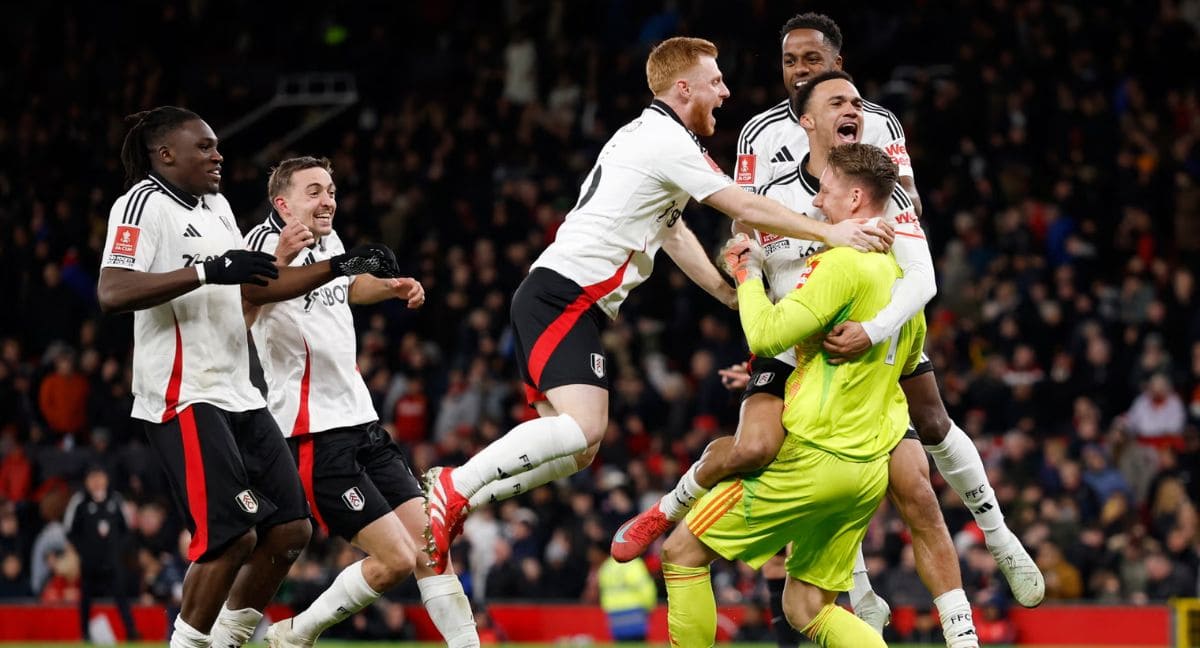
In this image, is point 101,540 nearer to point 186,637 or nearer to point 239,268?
point 186,637

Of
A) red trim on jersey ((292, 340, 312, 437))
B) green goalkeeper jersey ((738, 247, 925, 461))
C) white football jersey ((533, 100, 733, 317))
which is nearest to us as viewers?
green goalkeeper jersey ((738, 247, 925, 461))

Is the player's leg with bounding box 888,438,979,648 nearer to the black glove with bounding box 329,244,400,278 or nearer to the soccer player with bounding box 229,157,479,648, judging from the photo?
the soccer player with bounding box 229,157,479,648

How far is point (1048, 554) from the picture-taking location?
15.6 meters

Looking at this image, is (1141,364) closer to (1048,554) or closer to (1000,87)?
(1048,554)

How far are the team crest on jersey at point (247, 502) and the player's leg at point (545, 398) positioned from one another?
0.84 meters

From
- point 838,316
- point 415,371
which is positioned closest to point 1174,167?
point 415,371

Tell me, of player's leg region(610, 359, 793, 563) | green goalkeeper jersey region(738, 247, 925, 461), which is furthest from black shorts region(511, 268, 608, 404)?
green goalkeeper jersey region(738, 247, 925, 461)

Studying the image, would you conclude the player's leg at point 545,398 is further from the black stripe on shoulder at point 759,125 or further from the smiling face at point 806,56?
the smiling face at point 806,56

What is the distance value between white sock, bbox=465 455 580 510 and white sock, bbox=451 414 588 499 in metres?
0.10

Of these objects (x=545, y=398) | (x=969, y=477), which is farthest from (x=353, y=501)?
(x=969, y=477)

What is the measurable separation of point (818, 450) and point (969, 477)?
165 cm

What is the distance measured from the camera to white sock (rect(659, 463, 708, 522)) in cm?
801

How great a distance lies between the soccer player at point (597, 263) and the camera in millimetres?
7461

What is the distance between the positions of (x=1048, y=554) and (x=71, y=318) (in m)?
12.1
